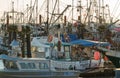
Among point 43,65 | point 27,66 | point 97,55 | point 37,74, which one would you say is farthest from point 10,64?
point 97,55

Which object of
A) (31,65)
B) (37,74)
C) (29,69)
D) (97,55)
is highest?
(31,65)

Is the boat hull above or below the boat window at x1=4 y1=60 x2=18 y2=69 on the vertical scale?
below

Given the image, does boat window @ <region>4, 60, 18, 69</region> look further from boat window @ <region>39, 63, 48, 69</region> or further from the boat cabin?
boat window @ <region>39, 63, 48, 69</region>

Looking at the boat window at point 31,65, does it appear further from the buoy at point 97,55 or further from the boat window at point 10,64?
the buoy at point 97,55

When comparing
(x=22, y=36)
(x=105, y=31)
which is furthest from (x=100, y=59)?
(x=22, y=36)

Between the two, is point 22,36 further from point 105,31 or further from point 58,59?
point 58,59

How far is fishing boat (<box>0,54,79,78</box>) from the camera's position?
26.2 metres

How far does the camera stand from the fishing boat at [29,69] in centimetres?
2625

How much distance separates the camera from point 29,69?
2659cm

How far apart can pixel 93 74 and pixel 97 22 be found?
31367 millimetres

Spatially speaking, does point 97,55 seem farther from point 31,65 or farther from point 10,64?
point 10,64

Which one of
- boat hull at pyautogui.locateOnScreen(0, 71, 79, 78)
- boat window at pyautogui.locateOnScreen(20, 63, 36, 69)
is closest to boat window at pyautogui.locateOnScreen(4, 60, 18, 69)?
boat window at pyautogui.locateOnScreen(20, 63, 36, 69)

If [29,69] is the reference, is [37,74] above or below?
below

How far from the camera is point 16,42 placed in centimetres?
4628
